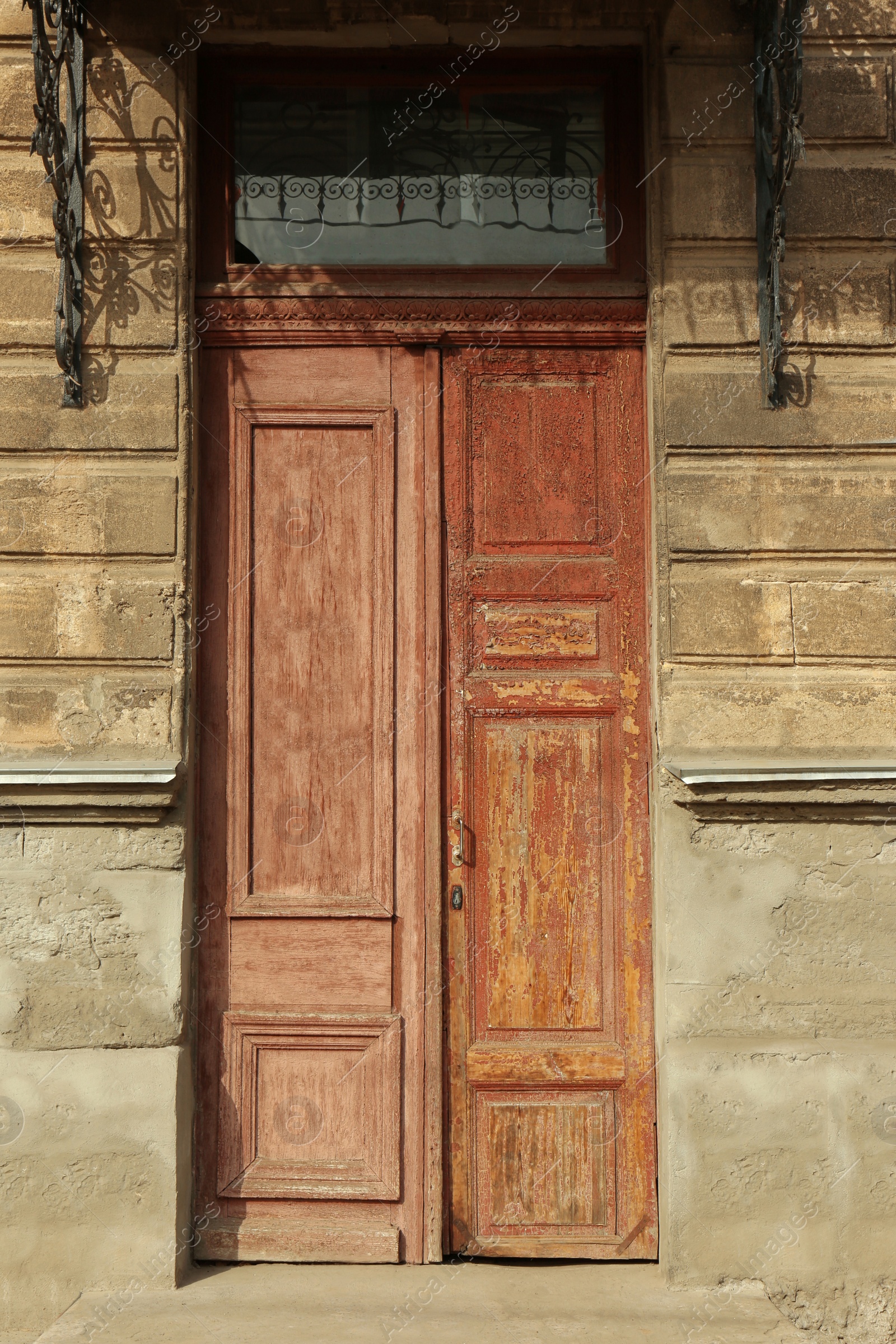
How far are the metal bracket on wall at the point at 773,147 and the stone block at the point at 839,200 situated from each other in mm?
99

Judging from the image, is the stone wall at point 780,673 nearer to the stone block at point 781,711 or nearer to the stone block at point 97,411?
the stone block at point 781,711

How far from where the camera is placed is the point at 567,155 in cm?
417

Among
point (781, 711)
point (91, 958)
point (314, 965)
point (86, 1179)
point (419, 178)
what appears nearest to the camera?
point (86, 1179)

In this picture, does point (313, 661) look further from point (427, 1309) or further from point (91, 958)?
point (427, 1309)

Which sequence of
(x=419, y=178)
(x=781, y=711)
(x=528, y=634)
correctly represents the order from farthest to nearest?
(x=419, y=178) < (x=528, y=634) < (x=781, y=711)


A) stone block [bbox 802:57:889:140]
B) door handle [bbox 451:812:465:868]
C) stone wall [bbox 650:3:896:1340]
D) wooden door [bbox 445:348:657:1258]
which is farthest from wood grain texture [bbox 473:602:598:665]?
stone block [bbox 802:57:889:140]

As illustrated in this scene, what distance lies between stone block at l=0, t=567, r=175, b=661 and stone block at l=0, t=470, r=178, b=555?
124 mm

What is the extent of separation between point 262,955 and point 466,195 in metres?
2.88

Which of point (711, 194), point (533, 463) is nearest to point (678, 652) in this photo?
point (533, 463)

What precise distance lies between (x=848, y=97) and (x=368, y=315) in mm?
1874

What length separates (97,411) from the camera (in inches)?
153

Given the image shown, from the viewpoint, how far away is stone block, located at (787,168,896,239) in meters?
3.95

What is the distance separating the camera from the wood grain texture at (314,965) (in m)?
3.92

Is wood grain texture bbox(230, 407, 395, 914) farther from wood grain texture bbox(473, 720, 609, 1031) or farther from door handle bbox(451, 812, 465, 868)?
wood grain texture bbox(473, 720, 609, 1031)
